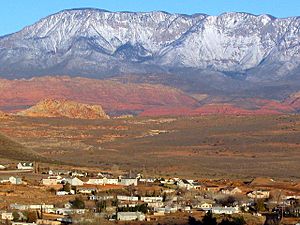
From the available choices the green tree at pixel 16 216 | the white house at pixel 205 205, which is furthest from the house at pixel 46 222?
the white house at pixel 205 205

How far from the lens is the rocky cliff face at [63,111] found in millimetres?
161500

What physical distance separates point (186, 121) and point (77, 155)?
1879 inches

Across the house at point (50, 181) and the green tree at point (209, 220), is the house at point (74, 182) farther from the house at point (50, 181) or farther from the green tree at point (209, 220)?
the green tree at point (209, 220)

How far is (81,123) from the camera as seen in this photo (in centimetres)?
14712

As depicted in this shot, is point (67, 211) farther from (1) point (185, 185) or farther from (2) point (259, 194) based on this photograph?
(1) point (185, 185)

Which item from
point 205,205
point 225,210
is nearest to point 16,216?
point 225,210

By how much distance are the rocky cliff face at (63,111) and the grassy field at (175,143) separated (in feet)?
21.6

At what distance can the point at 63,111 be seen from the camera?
166 metres

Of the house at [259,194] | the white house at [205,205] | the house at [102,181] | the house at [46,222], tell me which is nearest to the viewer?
the house at [46,222]

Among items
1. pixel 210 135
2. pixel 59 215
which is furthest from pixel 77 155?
pixel 59 215

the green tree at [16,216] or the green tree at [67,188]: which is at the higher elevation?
the green tree at [67,188]

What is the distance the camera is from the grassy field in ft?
324

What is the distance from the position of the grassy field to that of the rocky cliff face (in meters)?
6.57

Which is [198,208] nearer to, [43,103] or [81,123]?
[81,123]
